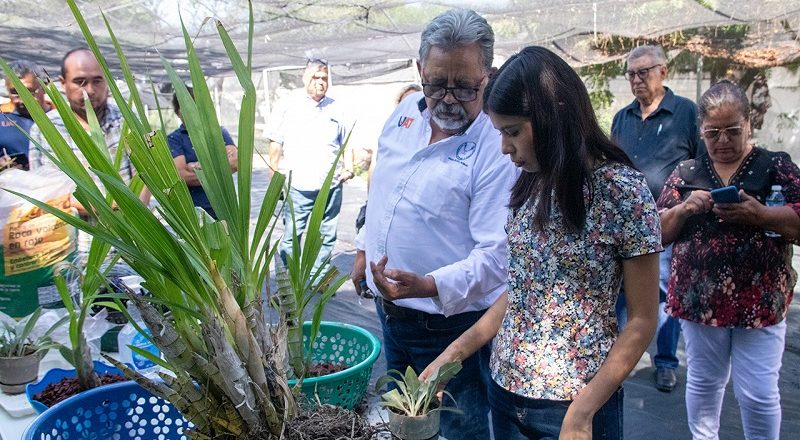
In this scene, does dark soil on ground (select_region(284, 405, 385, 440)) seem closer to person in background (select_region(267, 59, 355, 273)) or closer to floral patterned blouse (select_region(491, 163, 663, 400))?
floral patterned blouse (select_region(491, 163, 663, 400))

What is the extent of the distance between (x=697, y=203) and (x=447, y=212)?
112 cm

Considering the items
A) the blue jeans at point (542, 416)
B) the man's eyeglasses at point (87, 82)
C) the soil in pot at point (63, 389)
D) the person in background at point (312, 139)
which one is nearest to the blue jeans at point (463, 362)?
the blue jeans at point (542, 416)

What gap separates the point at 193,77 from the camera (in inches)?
44.1

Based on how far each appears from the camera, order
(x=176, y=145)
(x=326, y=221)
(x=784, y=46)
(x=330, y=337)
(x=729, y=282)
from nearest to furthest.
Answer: (x=330, y=337) → (x=729, y=282) → (x=176, y=145) → (x=326, y=221) → (x=784, y=46)

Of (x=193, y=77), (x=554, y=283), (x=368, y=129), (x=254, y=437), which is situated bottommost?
(x=368, y=129)

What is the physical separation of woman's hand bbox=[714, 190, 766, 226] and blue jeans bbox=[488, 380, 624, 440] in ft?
3.56

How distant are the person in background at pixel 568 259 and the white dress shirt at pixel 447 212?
0.71ft

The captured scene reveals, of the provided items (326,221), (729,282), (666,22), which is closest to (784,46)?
(666,22)

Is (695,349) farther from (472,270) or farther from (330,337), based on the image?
(330,337)

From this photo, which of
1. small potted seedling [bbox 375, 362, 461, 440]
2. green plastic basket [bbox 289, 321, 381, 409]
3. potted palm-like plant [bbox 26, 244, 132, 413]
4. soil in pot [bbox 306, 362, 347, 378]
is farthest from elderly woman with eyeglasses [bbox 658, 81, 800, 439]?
potted palm-like plant [bbox 26, 244, 132, 413]

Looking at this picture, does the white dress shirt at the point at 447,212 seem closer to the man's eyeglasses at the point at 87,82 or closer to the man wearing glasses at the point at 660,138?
the man's eyeglasses at the point at 87,82

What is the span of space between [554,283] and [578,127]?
1.12ft

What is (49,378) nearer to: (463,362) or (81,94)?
(463,362)

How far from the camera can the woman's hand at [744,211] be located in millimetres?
2344
